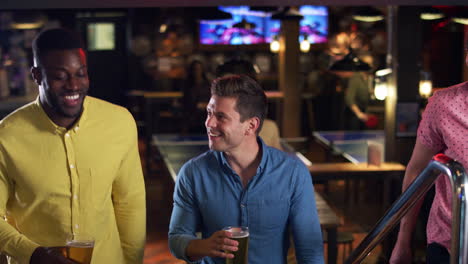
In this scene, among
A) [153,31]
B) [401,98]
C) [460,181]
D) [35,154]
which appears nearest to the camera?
[460,181]

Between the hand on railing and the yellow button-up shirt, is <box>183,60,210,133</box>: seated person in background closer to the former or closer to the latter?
the hand on railing

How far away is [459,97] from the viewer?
271 centimetres

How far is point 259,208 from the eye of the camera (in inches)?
98.3

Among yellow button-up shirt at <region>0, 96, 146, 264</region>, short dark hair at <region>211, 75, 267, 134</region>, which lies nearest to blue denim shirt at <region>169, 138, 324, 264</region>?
short dark hair at <region>211, 75, 267, 134</region>

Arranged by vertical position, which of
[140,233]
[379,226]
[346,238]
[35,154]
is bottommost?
[346,238]

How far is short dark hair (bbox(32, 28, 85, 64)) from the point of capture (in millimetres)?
2428

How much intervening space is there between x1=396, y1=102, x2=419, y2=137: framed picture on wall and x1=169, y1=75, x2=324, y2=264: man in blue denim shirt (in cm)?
385

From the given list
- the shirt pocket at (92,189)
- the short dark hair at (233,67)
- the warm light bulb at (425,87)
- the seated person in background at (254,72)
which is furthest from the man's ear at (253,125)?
the warm light bulb at (425,87)

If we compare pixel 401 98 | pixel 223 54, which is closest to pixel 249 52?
pixel 223 54

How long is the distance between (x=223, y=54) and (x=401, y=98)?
8.21 m

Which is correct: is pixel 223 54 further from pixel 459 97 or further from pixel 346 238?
pixel 459 97

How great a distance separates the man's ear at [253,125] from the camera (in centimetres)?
252

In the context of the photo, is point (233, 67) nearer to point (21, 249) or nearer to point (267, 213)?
point (267, 213)

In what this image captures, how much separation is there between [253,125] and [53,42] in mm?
752
